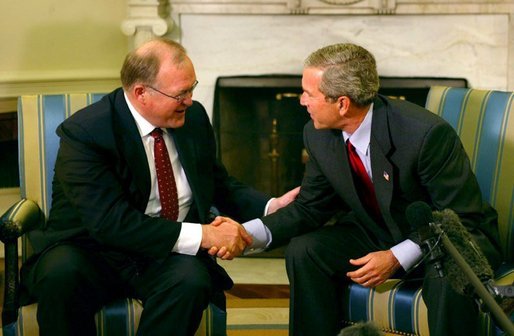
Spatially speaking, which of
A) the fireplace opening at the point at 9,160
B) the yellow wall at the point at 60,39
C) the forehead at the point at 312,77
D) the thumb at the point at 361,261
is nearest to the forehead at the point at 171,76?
the forehead at the point at 312,77

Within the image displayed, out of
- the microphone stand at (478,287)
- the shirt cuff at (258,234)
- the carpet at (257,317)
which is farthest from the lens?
the carpet at (257,317)

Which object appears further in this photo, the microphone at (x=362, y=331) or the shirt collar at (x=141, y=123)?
the shirt collar at (x=141, y=123)

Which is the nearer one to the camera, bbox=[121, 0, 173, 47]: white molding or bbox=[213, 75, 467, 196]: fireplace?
bbox=[121, 0, 173, 47]: white molding

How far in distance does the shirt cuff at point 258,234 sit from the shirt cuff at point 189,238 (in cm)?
22

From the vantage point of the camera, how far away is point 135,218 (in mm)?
2588

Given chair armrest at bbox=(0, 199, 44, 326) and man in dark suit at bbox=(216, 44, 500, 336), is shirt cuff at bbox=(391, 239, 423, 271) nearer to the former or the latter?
man in dark suit at bbox=(216, 44, 500, 336)

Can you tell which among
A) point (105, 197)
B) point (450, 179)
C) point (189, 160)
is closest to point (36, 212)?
A: point (105, 197)

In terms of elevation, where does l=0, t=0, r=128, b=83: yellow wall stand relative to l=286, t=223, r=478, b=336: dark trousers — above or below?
above

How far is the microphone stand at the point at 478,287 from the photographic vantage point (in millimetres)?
1416

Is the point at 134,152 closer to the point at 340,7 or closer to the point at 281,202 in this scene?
the point at 281,202

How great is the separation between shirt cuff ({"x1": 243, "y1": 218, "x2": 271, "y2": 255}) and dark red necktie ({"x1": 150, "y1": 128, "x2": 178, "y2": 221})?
0.23 meters

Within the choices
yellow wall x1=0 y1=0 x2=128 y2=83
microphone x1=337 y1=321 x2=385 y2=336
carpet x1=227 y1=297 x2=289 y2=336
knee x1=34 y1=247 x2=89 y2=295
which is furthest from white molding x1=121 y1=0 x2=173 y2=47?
microphone x1=337 y1=321 x2=385 y2=336

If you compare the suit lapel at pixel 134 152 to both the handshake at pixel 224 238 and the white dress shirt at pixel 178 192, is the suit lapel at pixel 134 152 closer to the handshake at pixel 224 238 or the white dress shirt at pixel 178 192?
the white dress shirt at pixel 178 192

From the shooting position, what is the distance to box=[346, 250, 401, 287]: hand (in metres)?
Result: 2.60
